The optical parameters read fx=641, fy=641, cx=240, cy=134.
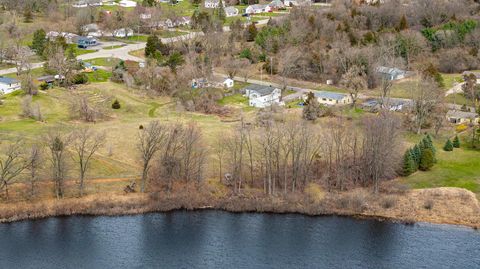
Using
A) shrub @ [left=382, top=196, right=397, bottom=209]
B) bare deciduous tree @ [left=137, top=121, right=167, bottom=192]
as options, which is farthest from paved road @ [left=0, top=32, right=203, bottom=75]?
shrub @ [left=382, top=196, right=397, bottom=209]

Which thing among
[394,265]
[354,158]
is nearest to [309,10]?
[354,158]

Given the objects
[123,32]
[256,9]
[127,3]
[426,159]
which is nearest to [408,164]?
[426,159]

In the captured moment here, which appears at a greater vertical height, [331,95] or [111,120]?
[331,95]

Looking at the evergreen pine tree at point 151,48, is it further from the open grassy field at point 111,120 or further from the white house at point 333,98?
the white house at point 333,98

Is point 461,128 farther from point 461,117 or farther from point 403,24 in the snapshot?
point 403,24

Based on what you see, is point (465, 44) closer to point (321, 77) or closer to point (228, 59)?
point (321, 77)

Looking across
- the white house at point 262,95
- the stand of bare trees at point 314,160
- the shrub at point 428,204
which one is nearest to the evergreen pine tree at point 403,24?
the white house at point 262,95
